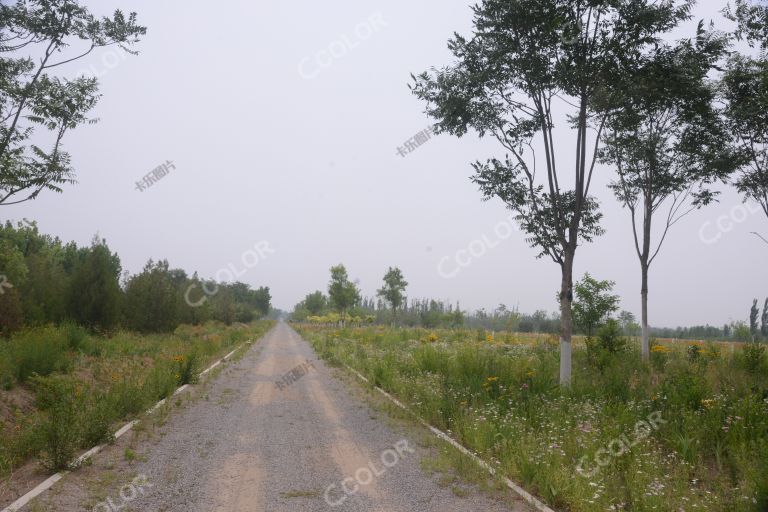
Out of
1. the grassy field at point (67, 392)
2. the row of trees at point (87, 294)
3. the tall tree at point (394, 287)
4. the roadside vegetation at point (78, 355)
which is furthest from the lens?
the tall tree at point (394, 287)

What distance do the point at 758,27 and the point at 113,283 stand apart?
24.6 m

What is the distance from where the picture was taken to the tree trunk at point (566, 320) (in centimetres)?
964

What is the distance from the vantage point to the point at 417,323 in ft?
279

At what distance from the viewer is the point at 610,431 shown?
20.3 feet

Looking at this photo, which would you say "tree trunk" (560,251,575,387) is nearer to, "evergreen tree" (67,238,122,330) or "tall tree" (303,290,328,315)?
"evergreen tree" (67,238,122,330)

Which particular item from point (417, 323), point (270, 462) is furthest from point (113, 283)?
point (417, 323)

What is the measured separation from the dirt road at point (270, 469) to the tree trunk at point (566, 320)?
164 inches

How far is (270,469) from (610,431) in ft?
15.6

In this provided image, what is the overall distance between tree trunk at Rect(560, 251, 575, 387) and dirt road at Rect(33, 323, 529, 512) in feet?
13.7

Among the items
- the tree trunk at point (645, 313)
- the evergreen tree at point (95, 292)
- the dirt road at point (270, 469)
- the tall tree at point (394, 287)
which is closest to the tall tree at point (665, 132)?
the tree trunk at point (645, 313)

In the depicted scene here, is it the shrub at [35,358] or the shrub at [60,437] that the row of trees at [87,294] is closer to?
the shrub at [35,358]

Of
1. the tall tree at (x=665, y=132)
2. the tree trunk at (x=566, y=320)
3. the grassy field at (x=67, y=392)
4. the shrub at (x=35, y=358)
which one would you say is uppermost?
the tall tree at (x=665, y=132)

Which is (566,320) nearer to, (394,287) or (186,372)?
(186,372)
